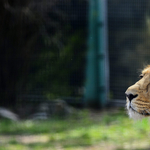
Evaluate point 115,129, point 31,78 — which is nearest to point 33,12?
point 31,78

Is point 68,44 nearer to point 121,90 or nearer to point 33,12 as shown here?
point 33,12

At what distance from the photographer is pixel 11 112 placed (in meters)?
6.80

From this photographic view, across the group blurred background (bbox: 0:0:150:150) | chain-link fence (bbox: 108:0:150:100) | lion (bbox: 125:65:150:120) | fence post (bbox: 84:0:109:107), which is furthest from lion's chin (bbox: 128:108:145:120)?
fence post (bbox: 84:0:109:107)

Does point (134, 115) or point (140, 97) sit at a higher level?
point (140, 97)

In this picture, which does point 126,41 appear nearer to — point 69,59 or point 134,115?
point 69,59

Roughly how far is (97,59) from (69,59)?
64 centimetres

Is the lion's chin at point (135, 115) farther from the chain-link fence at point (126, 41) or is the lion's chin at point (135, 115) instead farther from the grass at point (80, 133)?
the chain-link fence at point (126, 41)

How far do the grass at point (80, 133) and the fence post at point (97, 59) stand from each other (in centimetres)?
40

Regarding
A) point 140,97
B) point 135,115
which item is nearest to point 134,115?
point 135,115

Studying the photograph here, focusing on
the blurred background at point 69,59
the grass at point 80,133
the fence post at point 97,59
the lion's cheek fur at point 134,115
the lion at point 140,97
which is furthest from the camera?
the fence post at point 97,59

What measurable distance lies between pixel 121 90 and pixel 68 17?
1585mm

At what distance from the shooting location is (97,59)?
721 cm

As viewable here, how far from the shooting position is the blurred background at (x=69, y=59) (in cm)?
656

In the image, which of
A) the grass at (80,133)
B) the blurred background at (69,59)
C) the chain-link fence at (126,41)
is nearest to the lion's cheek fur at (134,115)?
the grass at (80,133)
